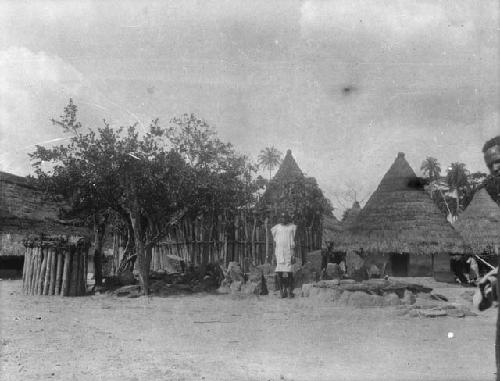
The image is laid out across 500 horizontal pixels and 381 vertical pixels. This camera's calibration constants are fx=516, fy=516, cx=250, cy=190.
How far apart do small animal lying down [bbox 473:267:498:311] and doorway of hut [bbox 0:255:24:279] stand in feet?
58.4

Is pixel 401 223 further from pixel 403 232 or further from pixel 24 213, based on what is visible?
pixel 24 213

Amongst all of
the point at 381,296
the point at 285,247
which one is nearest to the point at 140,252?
the point at 285,247

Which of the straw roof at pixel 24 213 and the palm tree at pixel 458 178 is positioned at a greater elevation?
the palm tree at pixel 458 178

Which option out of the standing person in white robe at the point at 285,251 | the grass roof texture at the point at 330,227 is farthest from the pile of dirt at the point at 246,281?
the grass roof texture at the point at 330,227

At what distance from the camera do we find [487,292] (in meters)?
3.06

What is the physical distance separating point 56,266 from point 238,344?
21.2 ft

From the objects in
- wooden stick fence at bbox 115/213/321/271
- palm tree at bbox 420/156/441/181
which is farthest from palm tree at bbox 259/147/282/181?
wooden stick fence at bbox 115/213/321/271

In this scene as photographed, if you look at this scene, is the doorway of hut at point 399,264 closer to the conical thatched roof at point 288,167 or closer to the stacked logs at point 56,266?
the conical thatched roof at point 288,167

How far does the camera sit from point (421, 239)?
1952 cm

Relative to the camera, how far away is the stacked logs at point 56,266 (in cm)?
1066

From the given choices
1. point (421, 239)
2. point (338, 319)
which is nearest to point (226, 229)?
point (338, 319)

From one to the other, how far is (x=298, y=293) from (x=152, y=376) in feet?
22.5

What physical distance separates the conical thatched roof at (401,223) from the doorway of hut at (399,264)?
176 centimetres

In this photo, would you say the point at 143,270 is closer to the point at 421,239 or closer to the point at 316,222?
the point at 316,222
